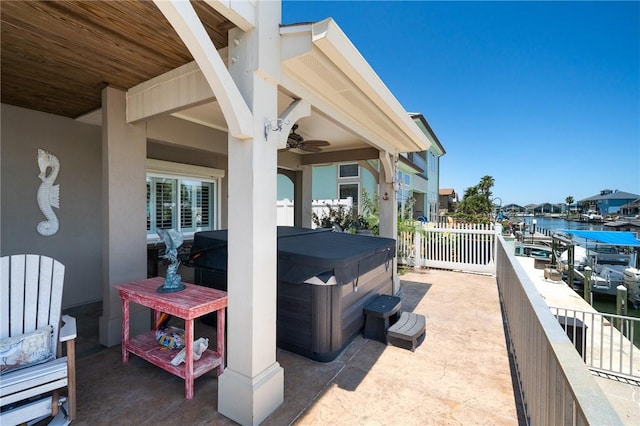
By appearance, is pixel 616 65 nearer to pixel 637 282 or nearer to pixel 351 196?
pixel 637 282

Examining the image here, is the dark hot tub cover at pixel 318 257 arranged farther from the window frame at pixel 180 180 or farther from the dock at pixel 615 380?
the dock at pixel 615 380

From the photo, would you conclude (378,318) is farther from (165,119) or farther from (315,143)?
(165,119)

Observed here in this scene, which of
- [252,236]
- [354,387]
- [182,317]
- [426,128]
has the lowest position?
[354,387]

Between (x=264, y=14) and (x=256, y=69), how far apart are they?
497mm

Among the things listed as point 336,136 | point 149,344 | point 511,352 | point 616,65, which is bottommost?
point 511,352

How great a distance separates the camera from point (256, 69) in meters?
2.21

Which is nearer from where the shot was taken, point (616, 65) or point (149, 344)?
point (149, 344)

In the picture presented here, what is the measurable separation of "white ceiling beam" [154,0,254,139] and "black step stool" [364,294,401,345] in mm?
2784

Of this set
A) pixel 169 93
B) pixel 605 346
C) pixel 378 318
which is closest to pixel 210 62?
pixel 169 93

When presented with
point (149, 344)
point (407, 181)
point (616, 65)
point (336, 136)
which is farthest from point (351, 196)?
point (616, 65)

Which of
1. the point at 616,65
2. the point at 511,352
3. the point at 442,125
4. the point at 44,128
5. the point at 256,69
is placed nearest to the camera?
the point at 256,69

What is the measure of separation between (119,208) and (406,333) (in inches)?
152

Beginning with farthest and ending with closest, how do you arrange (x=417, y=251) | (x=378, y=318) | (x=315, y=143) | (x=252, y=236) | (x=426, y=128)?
(x=426, y=128) < (x=417, y=251) < (x=315, y=143) < (x=378, y=318) < (x=252, y=236)

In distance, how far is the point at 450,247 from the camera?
794 cm
